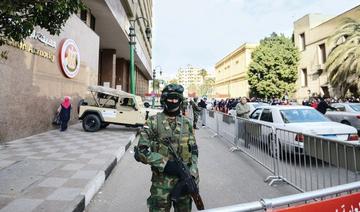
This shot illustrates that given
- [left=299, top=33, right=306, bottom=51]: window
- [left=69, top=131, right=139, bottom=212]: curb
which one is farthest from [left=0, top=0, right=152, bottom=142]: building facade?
[left=299, top=33, right=306, bottom=51]: window

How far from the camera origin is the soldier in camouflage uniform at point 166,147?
263 cm

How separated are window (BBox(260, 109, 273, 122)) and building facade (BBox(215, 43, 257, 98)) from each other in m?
42.5

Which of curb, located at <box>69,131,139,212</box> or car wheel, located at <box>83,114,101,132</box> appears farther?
car wheel, located at <box>83,114,101,132</box>

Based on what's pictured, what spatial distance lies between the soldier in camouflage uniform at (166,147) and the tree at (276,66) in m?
37.0

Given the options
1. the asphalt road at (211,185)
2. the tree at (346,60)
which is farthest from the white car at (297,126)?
the tree at (346,60)

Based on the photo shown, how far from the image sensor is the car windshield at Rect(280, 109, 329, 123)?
7.87 meters

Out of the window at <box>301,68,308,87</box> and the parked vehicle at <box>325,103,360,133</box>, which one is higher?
the window at <box>301,68,308,87</box>

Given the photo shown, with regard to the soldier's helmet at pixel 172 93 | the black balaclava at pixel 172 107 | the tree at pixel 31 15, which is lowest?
the black balaclava at pixel 172 107

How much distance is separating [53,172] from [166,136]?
395 centimetres

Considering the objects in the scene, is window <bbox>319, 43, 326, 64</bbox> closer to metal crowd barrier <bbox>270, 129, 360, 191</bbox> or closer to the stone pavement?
the stone pavement

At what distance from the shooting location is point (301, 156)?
5.07 metres

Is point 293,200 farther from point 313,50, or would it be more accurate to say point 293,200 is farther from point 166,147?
point 313,50

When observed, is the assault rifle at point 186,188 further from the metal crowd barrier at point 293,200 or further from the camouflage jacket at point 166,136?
the metal crowd barrier at point 293,200

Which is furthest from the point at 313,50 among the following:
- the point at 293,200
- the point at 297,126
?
the point at 293,200
